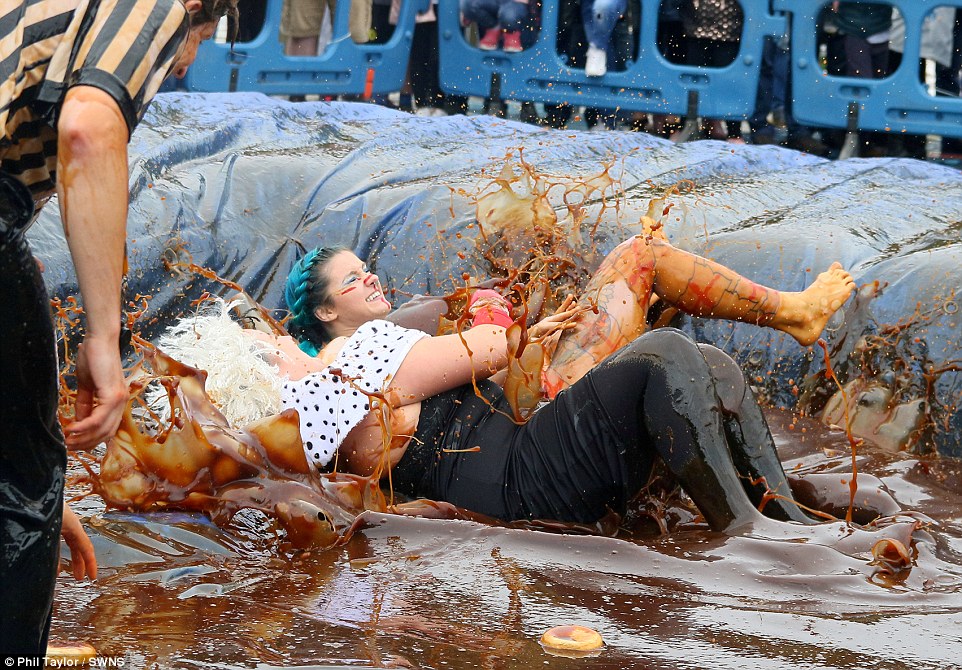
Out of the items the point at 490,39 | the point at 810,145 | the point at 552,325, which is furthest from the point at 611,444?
the point at 490,39

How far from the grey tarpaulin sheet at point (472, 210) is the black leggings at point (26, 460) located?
3089 mm

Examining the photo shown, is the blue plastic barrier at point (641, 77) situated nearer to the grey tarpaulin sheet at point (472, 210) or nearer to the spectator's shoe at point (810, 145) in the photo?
the spectator's shoe at point (810, 145)

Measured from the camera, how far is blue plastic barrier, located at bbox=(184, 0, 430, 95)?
24.7 feet

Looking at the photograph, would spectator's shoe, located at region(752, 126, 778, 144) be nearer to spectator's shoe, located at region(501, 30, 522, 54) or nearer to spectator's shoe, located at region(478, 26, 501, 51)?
spectator's shoe, located at region(501, 30, 522, 54)

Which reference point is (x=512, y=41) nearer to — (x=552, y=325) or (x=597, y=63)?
(x=597, y=63)

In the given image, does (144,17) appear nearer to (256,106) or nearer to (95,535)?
(95,535)

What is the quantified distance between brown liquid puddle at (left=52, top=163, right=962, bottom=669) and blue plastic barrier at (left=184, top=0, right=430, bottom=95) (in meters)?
4.60

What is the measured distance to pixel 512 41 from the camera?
7.71m

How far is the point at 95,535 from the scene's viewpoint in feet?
9.11

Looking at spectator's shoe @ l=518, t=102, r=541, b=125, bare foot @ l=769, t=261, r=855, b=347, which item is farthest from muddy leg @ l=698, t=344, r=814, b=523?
spectator's shoe @ l=518, t=102, r=541, b=125

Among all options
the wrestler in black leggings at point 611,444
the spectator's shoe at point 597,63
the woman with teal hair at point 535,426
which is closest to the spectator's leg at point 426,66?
the spectator's shoe at point 597,63

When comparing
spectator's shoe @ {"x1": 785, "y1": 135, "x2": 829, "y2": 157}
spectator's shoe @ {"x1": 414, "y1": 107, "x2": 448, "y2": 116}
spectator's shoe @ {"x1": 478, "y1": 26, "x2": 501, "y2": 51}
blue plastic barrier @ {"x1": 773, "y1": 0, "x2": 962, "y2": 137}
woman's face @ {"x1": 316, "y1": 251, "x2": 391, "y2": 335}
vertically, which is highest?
spectator's shoe @ {"x1": 478, "y1": 26, "x2": 501, "y2": 51}

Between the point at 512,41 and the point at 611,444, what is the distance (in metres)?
5.10

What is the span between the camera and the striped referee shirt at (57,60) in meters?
1.75
